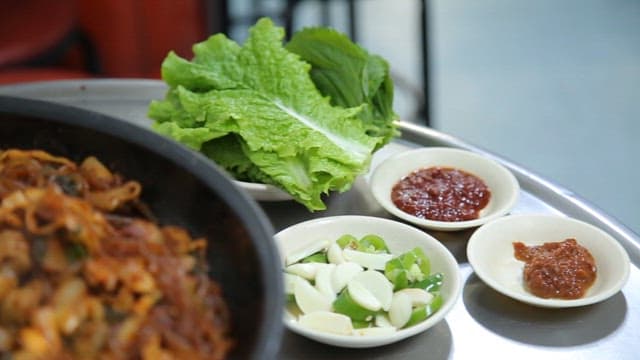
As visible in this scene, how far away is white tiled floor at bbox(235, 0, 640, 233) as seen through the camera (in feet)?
10.3

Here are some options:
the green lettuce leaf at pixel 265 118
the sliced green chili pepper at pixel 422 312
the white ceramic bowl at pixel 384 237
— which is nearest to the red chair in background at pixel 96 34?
the green lettuce leaf at pixel 265 118

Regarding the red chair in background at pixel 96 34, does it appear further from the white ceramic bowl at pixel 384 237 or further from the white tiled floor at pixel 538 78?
the white ceramic bowl at pixel 384 237

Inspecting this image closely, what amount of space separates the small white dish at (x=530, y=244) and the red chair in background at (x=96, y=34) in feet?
5.89

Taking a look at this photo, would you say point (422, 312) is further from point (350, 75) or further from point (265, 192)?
point (350, 75)

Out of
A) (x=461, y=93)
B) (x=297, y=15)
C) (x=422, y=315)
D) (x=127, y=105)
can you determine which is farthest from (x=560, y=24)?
(x=422, y=315)

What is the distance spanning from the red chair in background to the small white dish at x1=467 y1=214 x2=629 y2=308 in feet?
5.89

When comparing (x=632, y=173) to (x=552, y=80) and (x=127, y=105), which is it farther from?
(x=127, y=105)

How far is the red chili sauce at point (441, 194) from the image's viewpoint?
145 cm

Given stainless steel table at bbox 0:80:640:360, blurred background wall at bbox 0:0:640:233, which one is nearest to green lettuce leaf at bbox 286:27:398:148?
stainless steel table at bbox 0:80:640:360

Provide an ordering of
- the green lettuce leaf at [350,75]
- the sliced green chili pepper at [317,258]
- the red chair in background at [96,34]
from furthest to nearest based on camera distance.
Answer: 1. the red chair in background at [96,34]
2. the green lettuce leaf at [350,75]
3. the sliced green chili pepper at [317,258]

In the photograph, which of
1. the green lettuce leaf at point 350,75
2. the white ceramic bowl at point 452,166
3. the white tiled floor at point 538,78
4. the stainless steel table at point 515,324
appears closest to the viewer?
the stainless steel table at point 515,324

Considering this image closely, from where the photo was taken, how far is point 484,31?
4.10 metres

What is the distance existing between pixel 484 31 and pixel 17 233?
3506 mm

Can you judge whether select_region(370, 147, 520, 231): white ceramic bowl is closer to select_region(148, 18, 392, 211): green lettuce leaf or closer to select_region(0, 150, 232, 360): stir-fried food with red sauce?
select_region(148, 18, 392, 211): green lettuce leaf
